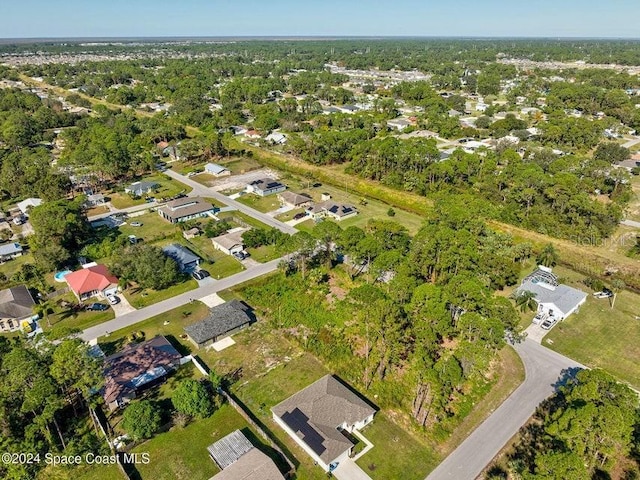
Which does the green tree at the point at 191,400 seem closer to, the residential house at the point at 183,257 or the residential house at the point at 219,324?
the residential house at the point at 219,324

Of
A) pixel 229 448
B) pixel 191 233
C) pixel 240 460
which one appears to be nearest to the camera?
pixel 240 460

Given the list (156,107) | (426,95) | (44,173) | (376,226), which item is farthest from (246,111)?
(376,226)

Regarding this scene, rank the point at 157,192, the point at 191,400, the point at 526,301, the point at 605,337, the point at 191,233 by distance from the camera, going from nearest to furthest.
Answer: the point at 191,400
the point at 605,337
the point at 526,301
the point at 191,233
the point at 157,192

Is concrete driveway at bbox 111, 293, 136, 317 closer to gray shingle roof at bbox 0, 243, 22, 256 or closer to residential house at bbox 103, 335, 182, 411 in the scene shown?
residential house at bbox 103, 335, 182, 411

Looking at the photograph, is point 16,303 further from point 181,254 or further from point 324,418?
point 324,418

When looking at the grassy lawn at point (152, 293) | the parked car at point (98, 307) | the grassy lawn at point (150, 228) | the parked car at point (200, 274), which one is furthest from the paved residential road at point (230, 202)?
the parked car at point (98, 307)

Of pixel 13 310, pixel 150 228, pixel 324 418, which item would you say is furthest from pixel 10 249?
pixel 324 418

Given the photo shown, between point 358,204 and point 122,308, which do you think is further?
point 358,204
